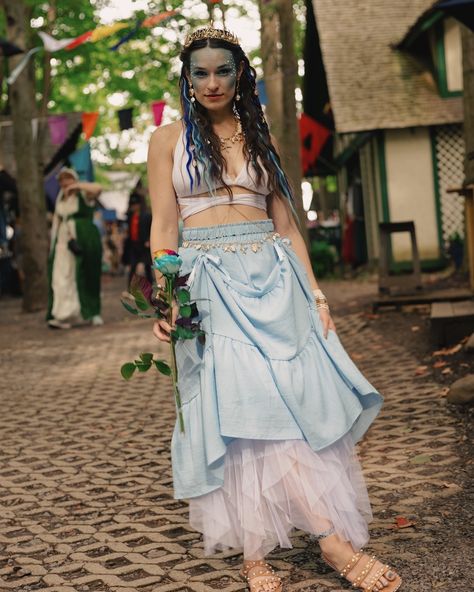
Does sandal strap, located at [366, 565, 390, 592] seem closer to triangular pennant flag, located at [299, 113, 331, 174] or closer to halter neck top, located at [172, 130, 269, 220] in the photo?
halter neck top, located at [172, 130, 269, 220]

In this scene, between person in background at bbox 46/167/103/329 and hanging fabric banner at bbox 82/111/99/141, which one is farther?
hanging fabric banner at bbox 82/111/99/141

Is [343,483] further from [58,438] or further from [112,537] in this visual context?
[58,438]

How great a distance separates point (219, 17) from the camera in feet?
57.2

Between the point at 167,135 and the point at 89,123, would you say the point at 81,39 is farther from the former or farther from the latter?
the point at 167,135

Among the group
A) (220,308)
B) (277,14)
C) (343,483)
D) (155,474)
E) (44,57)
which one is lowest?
(155,474)

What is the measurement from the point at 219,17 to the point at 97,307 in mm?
5484

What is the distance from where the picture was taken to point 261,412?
3598 millimetres

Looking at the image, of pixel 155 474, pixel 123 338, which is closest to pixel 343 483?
pixel 155 474

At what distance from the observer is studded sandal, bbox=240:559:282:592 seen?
3654 mm

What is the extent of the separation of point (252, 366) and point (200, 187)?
688 mm

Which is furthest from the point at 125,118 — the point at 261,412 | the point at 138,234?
the point at 261,412

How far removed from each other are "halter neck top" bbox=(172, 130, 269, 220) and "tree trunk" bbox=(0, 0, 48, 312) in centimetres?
1474

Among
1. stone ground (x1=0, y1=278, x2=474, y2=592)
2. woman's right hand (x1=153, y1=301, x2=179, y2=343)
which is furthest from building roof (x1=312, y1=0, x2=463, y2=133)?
woman's right hand (x1=153, y1=301, x2=179, y2=343)

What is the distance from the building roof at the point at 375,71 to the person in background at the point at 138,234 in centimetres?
467
